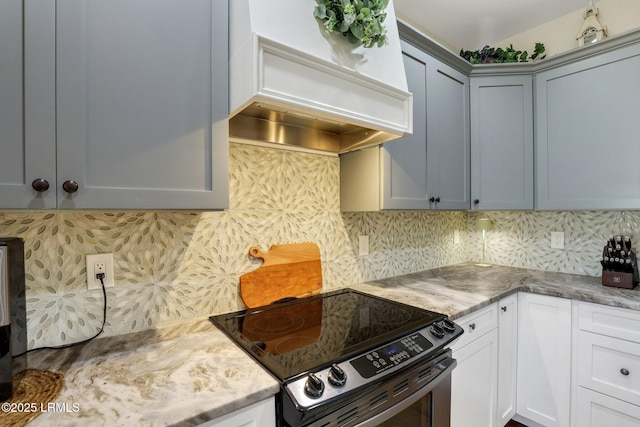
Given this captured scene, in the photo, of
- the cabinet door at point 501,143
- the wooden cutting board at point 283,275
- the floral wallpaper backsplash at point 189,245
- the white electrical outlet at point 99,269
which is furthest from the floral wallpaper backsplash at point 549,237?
the white electrical outlet at point 99,269

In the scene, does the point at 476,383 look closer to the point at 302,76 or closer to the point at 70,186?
the point at 302,76

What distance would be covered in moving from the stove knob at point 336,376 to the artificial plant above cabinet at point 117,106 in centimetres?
62

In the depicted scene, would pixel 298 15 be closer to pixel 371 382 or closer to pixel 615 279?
pixel 371 382

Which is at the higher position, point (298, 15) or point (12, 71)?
point (298, 15)

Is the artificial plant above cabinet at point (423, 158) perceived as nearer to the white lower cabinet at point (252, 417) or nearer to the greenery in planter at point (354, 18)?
the greenery in planter at point (354, 18)

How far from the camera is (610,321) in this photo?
1.53m

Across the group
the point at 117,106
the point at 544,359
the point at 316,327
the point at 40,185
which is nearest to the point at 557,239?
the point at 544,359

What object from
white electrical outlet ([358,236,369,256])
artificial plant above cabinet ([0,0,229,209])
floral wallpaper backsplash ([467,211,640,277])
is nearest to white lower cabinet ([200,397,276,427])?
artificial plant above cabinet ([0,0,229,209])

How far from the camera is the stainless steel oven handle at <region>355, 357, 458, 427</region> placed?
0.94 meters

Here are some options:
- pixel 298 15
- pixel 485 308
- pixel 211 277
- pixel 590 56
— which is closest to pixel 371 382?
pixel 211 277

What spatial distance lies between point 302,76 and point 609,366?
2035 millimetres

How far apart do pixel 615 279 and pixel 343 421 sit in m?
1.87

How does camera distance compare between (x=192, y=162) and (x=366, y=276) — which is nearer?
(x=192, y=162)

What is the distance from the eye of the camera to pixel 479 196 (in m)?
2.11
